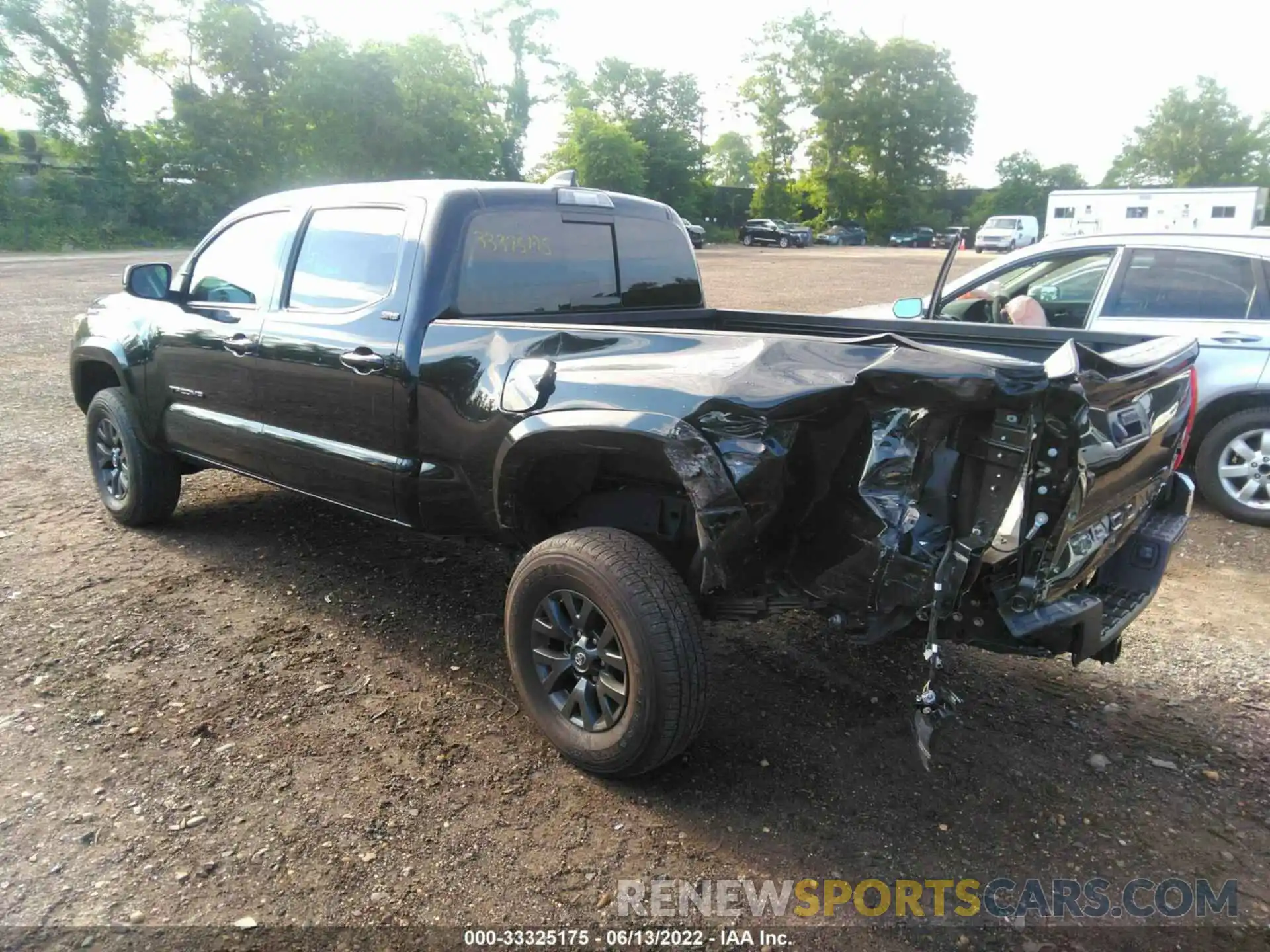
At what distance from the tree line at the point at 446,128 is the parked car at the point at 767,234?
665 cm

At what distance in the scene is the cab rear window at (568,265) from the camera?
354 cm

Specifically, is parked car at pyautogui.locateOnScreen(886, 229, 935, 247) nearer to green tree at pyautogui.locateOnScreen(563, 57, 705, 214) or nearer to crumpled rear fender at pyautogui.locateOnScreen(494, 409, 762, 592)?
green tree at pyautogui.locateOnScreen(563, 57, 705, 214)

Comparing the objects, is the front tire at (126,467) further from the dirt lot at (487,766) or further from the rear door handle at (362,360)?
the rear door handle at (362,360)

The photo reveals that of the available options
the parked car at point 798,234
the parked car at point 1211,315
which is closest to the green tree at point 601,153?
the parked car at point 798,234

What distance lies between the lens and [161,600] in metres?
4.23

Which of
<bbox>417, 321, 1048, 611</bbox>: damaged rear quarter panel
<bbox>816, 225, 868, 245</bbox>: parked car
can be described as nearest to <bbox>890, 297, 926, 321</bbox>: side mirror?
<bbox>417, 321, 1048, 611</bbox>: damaged rear quarter panel

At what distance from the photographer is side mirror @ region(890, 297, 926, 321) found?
524 cm

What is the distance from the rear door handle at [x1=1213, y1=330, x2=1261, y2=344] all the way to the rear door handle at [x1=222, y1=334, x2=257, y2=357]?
540 cm

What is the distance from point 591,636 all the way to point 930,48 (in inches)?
2815

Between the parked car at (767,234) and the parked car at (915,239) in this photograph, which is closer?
the parked car at (767,234)

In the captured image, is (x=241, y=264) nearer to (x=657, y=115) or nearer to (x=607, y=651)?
(x=607, y=651)

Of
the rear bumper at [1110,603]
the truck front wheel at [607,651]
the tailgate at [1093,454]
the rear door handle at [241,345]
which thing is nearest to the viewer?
the tailgate at [1093,454]

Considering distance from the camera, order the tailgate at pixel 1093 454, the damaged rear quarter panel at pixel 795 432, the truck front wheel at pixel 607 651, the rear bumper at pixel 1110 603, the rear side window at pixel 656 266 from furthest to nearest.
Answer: the rear side window at pixel 656 266 → the truck front wheel at pixel 607 651 → the rear bumper at pixel 1110 603 → the damaged rear quarter panel at pixel 795 432 → the tailgate at pixel 1093 454

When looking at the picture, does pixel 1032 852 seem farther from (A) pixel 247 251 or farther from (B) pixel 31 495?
(B) pixel 31 495
